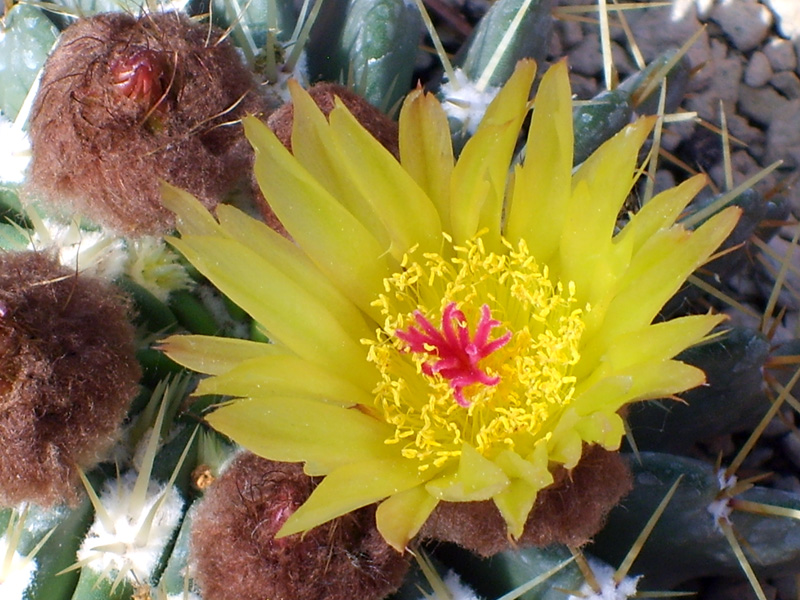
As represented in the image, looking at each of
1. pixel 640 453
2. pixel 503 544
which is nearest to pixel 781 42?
pixel 640 453

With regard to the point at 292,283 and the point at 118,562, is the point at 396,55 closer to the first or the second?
the point at 292,283

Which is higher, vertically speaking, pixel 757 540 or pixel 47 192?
pixel 47 192

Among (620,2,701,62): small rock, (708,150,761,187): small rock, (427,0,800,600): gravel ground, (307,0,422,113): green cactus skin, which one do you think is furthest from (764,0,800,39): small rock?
(307,0,422,113): green cactus skin

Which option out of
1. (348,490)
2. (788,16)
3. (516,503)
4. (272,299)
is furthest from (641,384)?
(788,16)

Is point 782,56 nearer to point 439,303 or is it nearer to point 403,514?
point 439,303


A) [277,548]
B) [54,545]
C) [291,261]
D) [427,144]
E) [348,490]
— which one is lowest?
[54,545]

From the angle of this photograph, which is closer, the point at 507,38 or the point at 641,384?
the point at 641,384
